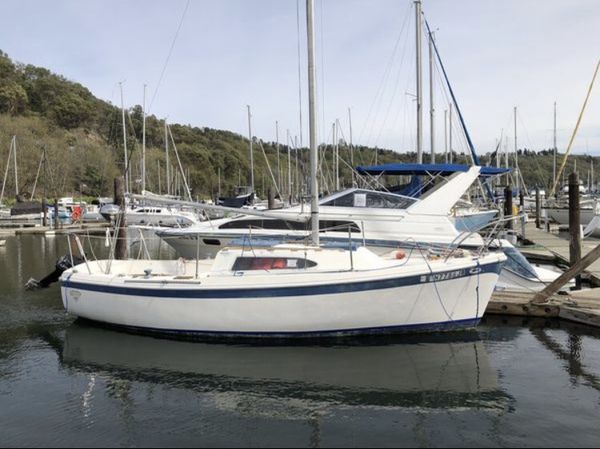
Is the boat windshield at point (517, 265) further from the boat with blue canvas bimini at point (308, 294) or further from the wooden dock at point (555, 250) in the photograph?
the boat with blue canvas bimini at point (308, 294)

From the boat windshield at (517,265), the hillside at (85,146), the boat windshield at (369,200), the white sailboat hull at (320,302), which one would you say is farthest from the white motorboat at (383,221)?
the hillside at (85,146)

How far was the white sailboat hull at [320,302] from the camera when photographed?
30.5 feet

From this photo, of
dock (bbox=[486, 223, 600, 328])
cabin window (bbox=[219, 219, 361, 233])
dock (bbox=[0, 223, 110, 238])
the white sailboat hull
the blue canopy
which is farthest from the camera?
dock (bbox=[0, 223, 110, 238])

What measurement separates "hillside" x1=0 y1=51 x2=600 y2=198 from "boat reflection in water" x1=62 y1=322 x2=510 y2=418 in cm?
3894

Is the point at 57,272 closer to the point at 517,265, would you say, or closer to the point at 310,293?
the point at 310,293

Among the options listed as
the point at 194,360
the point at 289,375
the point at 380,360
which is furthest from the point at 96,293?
the point at 380,360

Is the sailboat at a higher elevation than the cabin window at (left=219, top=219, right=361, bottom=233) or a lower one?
lower

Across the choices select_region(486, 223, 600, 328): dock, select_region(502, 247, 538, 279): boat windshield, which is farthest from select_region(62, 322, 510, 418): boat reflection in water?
select_region(502, 247, 538, 279): boat windshield

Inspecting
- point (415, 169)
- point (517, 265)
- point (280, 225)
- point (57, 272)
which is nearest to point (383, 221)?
point (415, 169)

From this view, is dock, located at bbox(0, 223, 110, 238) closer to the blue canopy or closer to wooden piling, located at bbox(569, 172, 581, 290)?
the blue canopy

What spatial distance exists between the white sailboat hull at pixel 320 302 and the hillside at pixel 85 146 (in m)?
38.5

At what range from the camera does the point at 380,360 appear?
8922 millimetres

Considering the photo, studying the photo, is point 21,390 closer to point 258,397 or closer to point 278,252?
point 258,397

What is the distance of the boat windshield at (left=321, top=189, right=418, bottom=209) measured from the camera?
14.8 meters
